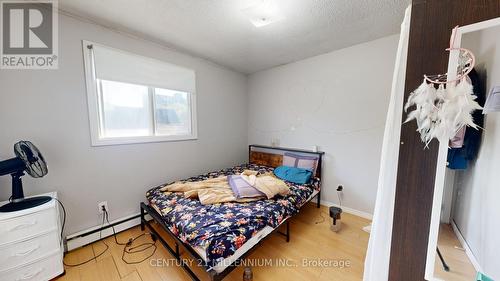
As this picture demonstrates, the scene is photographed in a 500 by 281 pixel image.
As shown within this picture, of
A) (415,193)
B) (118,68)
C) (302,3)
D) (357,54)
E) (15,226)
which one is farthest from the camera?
A: (357,54)

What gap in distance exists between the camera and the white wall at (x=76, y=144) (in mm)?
1603

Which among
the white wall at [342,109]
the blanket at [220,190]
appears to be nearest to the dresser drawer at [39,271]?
the blanket at [220,190]

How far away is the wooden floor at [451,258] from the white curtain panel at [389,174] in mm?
187

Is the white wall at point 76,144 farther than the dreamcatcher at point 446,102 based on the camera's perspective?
Yes

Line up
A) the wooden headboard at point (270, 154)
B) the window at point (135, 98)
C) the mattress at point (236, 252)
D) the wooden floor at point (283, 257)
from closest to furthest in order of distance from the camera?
the mattress at point (236, 252) → the wooden floor at point (283, 257) → the window at point (135, 98) → the wooden headboard at point (270, 154)

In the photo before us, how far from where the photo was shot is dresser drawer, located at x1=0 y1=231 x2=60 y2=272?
1.30 metres

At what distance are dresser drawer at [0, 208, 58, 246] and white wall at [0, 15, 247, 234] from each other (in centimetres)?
45

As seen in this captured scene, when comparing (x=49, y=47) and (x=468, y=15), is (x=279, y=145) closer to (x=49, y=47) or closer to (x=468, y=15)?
(x=468, y=15)

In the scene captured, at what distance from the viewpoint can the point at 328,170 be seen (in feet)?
9.23

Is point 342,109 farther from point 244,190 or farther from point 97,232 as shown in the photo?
point 97,232

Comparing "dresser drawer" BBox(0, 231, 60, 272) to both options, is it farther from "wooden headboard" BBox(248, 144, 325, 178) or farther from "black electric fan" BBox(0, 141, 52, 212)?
"wooden headboard" BBox(248, 144, 325, 178)

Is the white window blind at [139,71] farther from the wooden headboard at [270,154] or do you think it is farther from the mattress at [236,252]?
the mattress at [236,252]

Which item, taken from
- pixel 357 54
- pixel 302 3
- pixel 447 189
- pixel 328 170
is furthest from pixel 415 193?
pixel 357 54

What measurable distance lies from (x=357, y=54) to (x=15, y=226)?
3.83 metres
